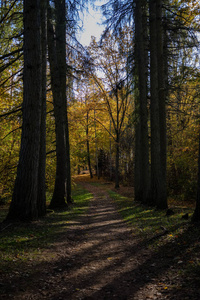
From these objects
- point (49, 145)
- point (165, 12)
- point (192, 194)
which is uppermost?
point (165, 12)

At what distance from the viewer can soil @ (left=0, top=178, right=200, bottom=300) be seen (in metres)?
3.37

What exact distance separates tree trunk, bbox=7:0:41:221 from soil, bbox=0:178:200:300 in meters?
1.73

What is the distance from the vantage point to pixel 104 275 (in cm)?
418

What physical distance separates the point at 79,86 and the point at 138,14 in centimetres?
464

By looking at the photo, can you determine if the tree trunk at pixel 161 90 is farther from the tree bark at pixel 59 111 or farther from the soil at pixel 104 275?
the soil at pixel 104 275

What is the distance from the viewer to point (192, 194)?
16.3m

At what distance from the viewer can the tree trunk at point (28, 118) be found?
7.04 metres

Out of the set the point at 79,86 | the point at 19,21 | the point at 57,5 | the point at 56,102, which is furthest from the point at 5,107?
the point at 57,5

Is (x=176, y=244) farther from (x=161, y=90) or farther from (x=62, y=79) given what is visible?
(x=62, y=79)

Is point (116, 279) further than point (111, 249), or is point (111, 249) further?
point (111, 249)

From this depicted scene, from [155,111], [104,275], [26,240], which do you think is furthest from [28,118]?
[155,111]

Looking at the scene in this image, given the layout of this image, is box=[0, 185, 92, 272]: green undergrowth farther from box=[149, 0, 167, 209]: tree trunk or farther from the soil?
box=[149, 0, 167, 209]: tree trunk

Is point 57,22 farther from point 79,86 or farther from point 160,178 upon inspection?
point 160,178

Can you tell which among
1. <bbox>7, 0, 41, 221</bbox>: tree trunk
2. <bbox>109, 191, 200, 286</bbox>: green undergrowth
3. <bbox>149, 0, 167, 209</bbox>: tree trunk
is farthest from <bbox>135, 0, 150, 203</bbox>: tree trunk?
<bbox>7, 0, 41, 221</bbox>: tree trunk
